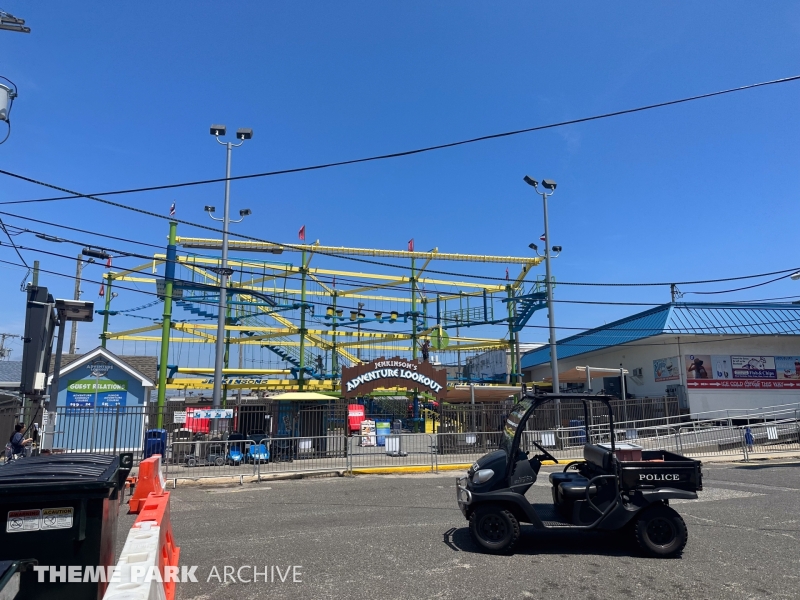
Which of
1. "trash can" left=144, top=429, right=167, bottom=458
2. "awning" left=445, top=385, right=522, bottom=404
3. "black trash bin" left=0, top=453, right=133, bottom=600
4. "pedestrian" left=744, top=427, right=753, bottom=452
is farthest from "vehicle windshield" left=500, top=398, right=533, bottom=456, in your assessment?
"awning" left=445, top=385, right=522, bottom=404

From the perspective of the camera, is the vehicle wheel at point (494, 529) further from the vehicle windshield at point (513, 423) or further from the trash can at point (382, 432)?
the trash can at point (382, 432)

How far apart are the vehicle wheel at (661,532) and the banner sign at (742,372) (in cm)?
2352

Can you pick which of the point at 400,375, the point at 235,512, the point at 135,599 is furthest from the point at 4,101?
the point at 400,375

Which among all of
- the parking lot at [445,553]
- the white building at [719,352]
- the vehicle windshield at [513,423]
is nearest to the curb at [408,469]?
the parking lot at [445,553]

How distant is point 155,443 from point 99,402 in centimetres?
440

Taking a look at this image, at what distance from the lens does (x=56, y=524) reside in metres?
4.39

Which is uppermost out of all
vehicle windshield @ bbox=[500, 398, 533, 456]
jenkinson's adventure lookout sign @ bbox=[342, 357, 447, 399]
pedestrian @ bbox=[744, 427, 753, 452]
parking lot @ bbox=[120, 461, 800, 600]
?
jenkinson's adventure lookout sign @ bbox=[342, 357, 447, 399]

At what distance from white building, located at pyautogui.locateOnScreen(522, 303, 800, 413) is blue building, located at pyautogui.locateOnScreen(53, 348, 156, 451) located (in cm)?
2311

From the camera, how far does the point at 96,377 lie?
19203 millimetres

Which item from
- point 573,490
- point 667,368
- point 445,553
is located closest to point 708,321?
point 667,368

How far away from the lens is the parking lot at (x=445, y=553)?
→ 5977mm

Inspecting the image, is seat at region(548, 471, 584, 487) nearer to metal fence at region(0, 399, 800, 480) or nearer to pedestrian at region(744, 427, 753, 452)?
metal fence at region(0, 399, 800, 480)

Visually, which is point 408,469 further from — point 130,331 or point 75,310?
point 130,331

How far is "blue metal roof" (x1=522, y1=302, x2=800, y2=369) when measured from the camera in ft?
91.8
